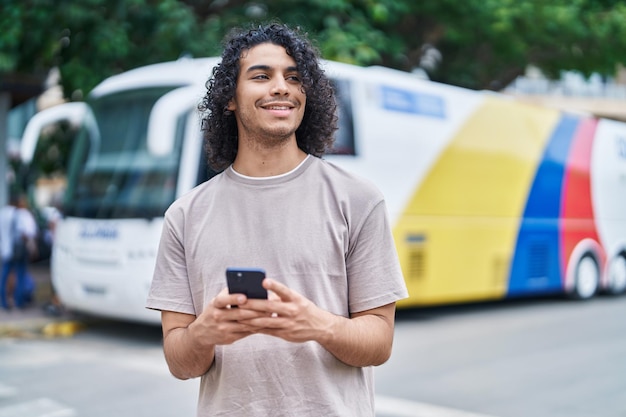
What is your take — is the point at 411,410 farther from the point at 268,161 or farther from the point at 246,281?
the point at 246,281

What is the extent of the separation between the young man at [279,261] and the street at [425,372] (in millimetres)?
3975

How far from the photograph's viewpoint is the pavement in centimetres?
920

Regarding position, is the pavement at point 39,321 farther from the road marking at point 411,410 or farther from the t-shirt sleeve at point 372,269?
the t-shirt sleeve at point 372,269

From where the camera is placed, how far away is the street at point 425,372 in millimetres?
5879

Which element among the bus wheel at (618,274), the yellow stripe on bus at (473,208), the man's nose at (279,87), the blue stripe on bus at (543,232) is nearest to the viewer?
the man's nose at (279,87)

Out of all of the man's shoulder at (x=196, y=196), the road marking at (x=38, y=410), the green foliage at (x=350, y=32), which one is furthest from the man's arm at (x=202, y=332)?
the green foliage at (x=350, y=32)

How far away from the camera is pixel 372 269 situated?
186cm

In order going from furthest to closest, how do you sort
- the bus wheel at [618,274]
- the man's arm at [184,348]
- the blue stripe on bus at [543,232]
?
the bus wheel at [618,274]
the blue stripe on bus at [543,232]
the man's arm at [184,348]

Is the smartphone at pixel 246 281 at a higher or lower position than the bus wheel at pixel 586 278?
higher

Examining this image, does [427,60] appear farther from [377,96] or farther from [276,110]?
[276,110]

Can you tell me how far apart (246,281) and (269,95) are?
519 millimetres

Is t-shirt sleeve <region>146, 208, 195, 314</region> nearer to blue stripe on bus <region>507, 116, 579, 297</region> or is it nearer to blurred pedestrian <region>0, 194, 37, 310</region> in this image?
blurred pedestrian <region>0, 194, 37, 310</region>

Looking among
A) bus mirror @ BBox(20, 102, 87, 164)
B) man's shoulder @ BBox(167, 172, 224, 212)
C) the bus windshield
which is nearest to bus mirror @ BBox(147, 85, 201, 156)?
the bus windshield

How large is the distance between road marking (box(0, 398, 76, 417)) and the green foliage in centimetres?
459
